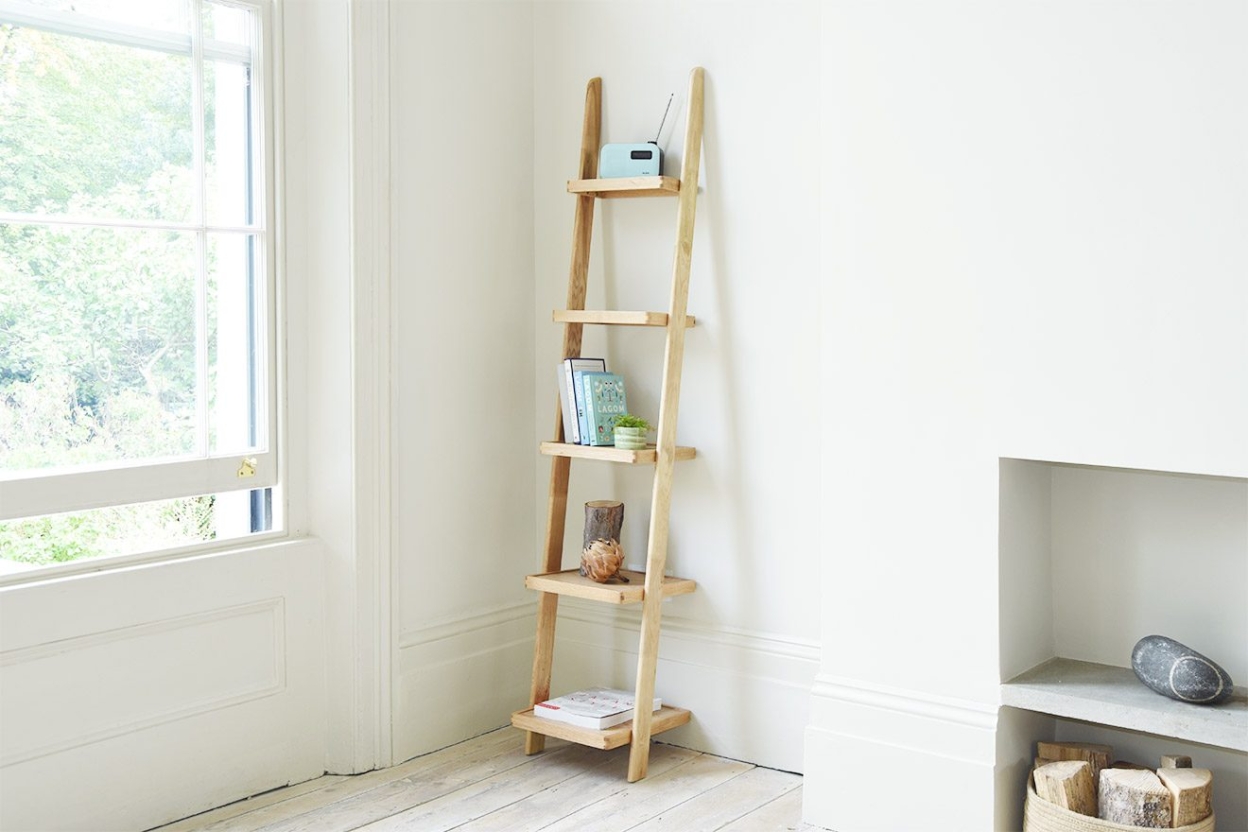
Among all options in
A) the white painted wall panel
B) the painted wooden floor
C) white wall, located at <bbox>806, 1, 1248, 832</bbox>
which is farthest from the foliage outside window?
white wall, located at <bbox>806, 1, 1248, 832</bbox>

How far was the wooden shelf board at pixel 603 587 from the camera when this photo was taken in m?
3.02

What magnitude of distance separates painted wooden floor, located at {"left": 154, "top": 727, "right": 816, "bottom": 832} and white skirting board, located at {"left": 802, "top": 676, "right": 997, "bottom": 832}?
0.47 ft

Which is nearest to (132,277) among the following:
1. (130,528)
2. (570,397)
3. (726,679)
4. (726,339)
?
(130,528)

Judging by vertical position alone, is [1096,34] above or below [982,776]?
above

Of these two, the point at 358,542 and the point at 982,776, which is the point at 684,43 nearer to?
the point at 358,542

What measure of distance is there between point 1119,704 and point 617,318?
59.1 inches

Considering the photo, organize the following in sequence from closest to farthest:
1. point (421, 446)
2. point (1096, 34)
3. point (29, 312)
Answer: point (1096, 34), point (29, 312), point (421, 446)

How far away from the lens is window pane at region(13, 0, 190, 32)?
2553 mm

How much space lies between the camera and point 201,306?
110 inches

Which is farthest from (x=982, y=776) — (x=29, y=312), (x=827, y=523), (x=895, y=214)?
(x=29, y=312)

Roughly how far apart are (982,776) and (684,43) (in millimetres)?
2013

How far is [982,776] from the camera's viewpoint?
252cm

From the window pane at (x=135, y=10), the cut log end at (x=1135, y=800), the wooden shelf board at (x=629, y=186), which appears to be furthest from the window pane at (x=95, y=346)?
the cut log end at (x=1135, y=800)

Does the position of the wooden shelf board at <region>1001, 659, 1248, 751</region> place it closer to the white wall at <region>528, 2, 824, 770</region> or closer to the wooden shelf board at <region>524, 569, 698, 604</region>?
the white wall at <region>528, 2, 824, 770</region>
